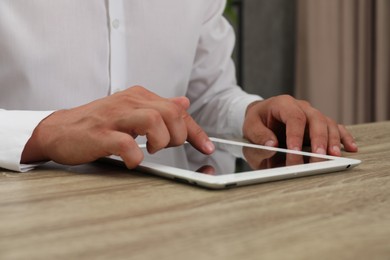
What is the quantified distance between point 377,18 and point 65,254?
9.24 feet

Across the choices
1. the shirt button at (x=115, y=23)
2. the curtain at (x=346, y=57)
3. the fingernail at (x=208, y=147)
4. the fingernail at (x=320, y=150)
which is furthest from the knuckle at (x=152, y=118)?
the curtain at (x=346, y=57)

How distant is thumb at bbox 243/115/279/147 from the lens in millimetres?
1048

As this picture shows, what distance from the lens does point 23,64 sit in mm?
1280

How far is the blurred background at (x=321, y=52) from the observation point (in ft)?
10.1

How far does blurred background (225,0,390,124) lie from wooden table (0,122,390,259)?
2444 mm

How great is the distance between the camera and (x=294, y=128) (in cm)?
101

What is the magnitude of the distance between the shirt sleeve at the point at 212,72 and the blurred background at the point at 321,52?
1.55 metres

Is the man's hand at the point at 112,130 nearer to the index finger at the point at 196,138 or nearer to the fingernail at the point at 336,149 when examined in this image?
the index finger at the point at 196,138

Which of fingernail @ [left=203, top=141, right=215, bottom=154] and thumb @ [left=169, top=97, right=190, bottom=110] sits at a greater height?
thumb @ [left=169, top=97, right=190, bottom=110]

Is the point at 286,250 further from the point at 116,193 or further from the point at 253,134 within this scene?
the point at 253,134

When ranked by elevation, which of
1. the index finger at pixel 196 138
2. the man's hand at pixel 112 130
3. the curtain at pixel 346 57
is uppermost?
the man's hand at pixel 112 130

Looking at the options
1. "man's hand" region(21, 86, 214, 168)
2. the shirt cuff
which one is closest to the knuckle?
"man's hand" region(21, 86, 214, 168)

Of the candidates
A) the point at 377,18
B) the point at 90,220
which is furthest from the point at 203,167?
the point at 377,18

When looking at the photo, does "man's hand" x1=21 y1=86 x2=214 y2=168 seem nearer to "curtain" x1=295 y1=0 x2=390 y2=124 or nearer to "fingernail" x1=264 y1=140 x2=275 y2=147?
"fingernail" x1=264 y1=140 x2=275 y2=147
